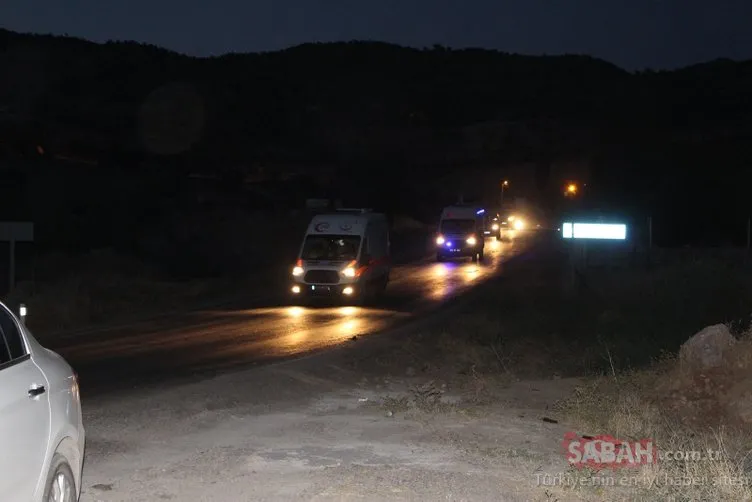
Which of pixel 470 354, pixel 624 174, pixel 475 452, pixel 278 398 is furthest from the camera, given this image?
pixel 624 174

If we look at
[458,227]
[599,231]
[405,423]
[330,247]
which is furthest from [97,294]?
[458,227]

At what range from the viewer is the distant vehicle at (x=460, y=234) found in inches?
1801

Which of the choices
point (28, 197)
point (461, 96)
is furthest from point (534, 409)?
point (461, 96)

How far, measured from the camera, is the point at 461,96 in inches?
4643

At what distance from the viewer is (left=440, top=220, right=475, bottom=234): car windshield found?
150 ft

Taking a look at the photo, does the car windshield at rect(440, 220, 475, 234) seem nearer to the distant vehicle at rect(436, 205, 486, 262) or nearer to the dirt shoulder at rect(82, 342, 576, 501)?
the distant vehicle at rect(436, 205, 486, 262)

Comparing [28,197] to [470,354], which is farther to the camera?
[28,197]

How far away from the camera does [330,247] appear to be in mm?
27922

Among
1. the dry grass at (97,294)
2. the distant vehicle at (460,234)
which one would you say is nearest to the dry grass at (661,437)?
the dry grass at (97,294)

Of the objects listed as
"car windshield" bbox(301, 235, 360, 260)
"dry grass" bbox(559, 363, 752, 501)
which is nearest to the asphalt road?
"car windshield" bbox(301, 235, 360, 260)

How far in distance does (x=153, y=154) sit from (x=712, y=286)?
47765mm

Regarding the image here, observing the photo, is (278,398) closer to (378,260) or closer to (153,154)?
(378,260)

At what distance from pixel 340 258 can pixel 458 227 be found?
19279mm

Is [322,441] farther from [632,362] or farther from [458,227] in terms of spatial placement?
[458,227]
